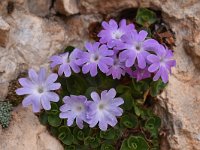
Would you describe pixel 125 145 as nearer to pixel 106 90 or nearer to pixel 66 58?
pixel 106 90

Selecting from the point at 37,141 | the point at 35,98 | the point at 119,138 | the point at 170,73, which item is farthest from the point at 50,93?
the point at 170,73

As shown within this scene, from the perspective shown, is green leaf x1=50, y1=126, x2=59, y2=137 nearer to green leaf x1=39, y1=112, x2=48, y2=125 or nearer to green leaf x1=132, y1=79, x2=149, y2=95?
green leaf x1=39, y1=112, x2=48, y2=125

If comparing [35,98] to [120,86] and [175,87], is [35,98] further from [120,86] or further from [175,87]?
[175,87]

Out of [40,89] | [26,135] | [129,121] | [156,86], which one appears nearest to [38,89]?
[40,89]

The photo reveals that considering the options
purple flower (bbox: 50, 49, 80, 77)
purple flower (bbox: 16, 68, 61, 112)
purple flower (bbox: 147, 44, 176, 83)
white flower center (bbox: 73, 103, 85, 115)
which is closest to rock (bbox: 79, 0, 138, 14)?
purple flower (bbox: 50, 49, 80, 77)

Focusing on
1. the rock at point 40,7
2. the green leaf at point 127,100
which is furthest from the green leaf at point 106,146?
the rock at point 40,7

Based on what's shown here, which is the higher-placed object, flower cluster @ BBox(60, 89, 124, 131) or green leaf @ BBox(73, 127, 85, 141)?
flower cluster @ BBox(60, 89, 124, 131)

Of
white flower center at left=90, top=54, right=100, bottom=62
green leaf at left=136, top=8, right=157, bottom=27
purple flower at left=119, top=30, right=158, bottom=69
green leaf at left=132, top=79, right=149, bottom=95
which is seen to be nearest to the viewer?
purple flower at left=119, top=30, right=158, bottom=69

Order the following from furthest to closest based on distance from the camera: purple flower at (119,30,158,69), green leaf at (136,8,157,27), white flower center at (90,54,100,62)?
green leaf at (136,8,157,27), white flower center at (90,54,100,62), purple flower at (119,30,158,69)

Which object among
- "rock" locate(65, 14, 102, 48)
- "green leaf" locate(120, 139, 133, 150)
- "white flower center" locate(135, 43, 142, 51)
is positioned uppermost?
"white flower center" locate(135, 43, 142, 51)
